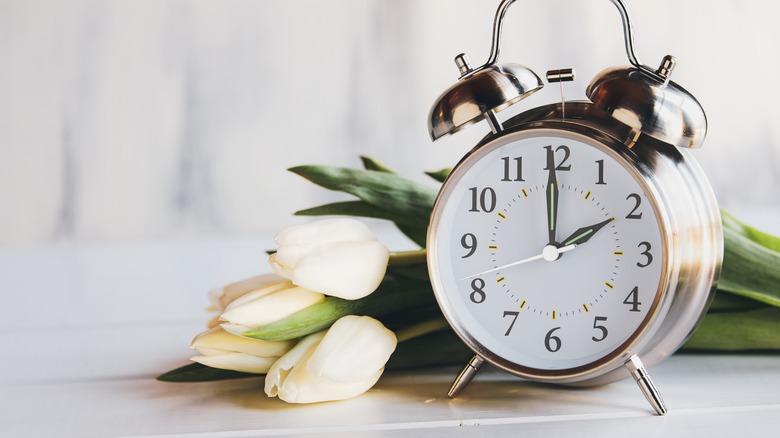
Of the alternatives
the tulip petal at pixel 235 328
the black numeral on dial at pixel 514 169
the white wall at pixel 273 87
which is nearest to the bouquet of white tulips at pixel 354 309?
the tulip petal at pixel 235 328

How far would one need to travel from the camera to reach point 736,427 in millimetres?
542

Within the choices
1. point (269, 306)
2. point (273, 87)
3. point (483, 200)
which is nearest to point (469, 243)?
point (483, 200)

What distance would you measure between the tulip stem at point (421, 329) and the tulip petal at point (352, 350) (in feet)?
0.11

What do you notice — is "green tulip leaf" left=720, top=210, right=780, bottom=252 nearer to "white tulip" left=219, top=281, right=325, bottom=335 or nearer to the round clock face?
the round clock face

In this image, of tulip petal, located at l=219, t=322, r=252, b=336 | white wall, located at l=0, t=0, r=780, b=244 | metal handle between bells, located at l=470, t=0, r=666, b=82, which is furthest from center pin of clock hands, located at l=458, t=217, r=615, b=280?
white wall, located at l=0, t=0, r=780, b=244

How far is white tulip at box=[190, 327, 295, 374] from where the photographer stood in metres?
0.60

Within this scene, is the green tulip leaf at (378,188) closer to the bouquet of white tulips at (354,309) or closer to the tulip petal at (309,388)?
the bouquet of white tulips at (354,309)

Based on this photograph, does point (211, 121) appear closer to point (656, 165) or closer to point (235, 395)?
point (235, 395)

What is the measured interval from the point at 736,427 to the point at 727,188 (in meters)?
1.45

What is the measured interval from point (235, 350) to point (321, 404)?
75 mm

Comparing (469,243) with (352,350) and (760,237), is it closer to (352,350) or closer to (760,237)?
(352,350)

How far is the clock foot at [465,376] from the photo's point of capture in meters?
0.61

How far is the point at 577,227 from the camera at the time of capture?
593mm

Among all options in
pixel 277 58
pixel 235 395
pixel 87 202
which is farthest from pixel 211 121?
pixel 235 395
